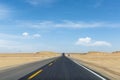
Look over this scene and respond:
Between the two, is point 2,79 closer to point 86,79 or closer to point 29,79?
point 29,79

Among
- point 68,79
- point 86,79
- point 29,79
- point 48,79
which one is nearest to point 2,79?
point 29,79

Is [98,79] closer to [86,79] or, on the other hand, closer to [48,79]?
[86,79]

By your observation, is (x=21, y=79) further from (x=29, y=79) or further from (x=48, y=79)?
(x=48, y=79)

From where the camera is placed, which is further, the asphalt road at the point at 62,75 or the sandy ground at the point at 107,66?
the sandy ground at the point at 107,66

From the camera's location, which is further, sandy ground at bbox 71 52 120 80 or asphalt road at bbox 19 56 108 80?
sandy ground at bbox 71 52 120 80

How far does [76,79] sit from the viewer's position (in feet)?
45.4

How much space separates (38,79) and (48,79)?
0.57 meters

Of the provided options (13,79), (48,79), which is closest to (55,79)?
(48,79)

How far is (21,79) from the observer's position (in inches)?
539

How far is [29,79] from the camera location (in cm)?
1381

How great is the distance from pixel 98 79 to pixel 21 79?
4.22 m

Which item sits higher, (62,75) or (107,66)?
(107,66)

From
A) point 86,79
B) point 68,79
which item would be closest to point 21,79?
point 68,79

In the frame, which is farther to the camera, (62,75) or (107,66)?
(107,66)
